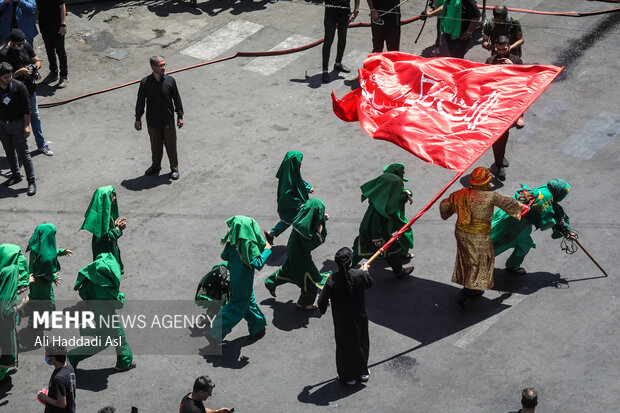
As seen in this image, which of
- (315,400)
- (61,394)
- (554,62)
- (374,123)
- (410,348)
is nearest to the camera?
(61,394)

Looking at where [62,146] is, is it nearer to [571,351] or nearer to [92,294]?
[92,294]

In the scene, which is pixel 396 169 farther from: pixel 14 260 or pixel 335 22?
pixel 335 22

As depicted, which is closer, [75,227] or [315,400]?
[315,400]

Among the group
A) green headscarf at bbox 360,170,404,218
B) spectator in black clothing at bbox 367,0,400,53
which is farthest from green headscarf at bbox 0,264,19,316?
spectator in black clothing at bbox 367,0,400,53

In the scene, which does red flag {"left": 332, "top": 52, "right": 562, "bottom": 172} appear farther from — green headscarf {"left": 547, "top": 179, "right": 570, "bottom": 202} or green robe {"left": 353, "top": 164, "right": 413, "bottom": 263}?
green headscarf {"left": 547, "top": 179, "right": 570, "bottom": 202}

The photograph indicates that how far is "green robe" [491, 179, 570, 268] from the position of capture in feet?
35.5

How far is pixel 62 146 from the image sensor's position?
14523 mm

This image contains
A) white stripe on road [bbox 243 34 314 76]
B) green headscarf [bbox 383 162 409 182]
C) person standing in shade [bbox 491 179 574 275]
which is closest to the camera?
person standing in shade [bbox 491 179 574 275]

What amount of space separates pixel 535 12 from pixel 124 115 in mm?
7543

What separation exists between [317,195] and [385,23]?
413 cm

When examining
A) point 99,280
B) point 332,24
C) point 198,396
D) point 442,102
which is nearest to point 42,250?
point 99,280

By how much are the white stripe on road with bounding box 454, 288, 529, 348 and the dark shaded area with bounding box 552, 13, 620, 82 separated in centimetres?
562

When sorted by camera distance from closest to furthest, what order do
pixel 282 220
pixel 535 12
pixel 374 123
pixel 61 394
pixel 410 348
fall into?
pixel 61 394 → pixel 410 348 → pixel 374 123 → pixel 282 220 → pixel 535 12

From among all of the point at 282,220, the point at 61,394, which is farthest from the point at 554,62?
the point at 61,394
